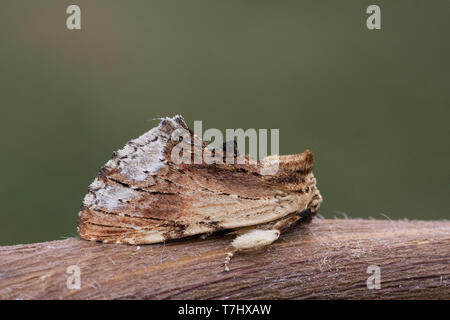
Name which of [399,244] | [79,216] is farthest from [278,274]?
[79,216]

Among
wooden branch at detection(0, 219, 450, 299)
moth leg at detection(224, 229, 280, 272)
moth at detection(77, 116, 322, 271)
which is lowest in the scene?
wooden branch at detection(0, 219, 450, 299)

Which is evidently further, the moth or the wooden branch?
the moth

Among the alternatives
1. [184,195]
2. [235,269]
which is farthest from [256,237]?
[184,195]

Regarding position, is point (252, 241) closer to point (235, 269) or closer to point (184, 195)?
point (235, 269)

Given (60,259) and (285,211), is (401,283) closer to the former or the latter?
(285,211)

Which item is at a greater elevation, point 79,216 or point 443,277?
point 79,216

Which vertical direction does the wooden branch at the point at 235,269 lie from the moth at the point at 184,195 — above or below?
below

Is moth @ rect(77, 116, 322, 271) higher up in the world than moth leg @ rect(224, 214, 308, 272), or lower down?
Answer: higher up
